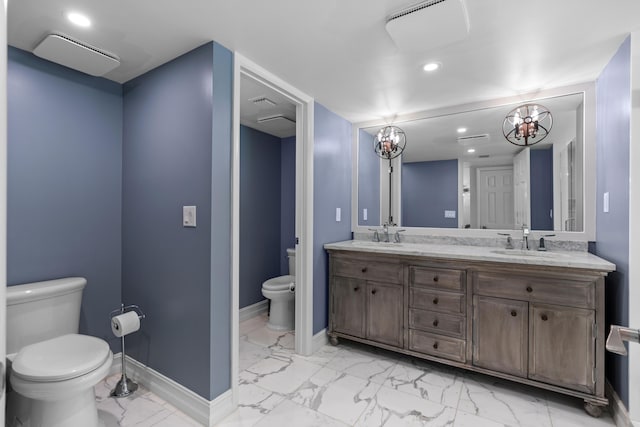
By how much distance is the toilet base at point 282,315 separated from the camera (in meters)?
3.28

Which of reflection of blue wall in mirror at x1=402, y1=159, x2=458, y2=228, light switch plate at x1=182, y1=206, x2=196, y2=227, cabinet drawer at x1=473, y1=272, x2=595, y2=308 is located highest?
reflection of blue wall in mirror at x1=402, y1=159, x2=458, y2=228

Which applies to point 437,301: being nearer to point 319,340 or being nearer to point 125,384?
point 319,340

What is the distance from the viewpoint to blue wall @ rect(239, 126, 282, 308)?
3572mm

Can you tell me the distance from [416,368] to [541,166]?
185 cm

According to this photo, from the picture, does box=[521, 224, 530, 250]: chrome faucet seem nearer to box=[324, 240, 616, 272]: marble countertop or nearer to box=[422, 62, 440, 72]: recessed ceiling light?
box=[324, 240, 616, 272]: marble countertop

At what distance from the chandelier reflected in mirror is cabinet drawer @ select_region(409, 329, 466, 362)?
1.09 metres

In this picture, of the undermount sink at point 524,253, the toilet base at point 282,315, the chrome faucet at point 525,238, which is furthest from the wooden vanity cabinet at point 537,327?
the toilet base at point 282,315

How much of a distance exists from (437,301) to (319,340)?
1083 mm

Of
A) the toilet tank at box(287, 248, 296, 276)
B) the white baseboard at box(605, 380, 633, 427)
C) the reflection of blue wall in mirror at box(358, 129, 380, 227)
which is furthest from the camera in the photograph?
the toilet tank at box(287, 248, 296, 276)

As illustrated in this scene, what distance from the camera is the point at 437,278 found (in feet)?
7.63

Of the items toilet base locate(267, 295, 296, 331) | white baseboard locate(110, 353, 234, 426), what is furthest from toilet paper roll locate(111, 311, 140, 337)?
toilet base locate(267, 295, 296, 331)

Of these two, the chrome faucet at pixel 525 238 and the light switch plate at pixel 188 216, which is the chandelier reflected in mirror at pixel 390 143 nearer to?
the chrome faucet at pixel 525 238

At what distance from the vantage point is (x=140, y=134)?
2207 mm

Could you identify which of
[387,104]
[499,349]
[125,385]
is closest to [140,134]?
[125,385]
